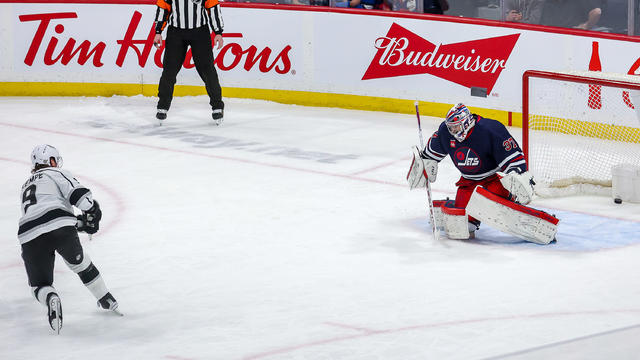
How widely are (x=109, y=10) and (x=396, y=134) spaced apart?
11.7ft

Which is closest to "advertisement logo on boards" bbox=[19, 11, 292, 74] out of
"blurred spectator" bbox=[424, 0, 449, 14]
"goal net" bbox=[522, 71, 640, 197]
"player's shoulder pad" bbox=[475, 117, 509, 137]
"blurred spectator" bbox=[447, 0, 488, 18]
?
"blurred spectator" bbox=[424, 0, 449, 14]

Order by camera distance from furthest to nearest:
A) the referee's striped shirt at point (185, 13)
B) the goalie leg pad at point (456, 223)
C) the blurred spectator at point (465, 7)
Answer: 1. the blurred spectator at point (465, 7)
2. the referee's striped shirt at point (185, 13)
3. the goalie leg pad at point (456, 223)

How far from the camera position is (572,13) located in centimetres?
952

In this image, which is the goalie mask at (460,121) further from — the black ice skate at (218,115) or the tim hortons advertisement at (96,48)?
the tim hortons advertisement at (96,48)

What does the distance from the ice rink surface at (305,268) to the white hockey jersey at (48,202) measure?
Result: 498 mm

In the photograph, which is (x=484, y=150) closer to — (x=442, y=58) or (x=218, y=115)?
(x=442, y=58)

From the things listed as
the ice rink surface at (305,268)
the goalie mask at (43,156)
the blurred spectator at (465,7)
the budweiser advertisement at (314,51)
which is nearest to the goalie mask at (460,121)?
the ice rink surface at (305,268)

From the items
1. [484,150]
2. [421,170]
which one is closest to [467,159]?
[484,150]

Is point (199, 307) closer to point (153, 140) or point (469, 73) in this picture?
point (153, 140)

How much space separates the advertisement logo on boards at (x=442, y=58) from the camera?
393 inches

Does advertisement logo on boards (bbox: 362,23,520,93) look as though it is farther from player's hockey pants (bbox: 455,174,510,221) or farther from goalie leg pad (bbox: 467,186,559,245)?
goalie leg pad (bbox: 467,186,559,245)

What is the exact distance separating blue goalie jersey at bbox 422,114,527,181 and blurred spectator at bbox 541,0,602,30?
10.6 ft

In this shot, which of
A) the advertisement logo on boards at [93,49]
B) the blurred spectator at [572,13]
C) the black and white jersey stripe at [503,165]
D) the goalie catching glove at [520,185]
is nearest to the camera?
the goalie catching glove at [520,185]

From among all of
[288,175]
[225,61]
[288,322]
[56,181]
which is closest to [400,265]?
[288,322]
